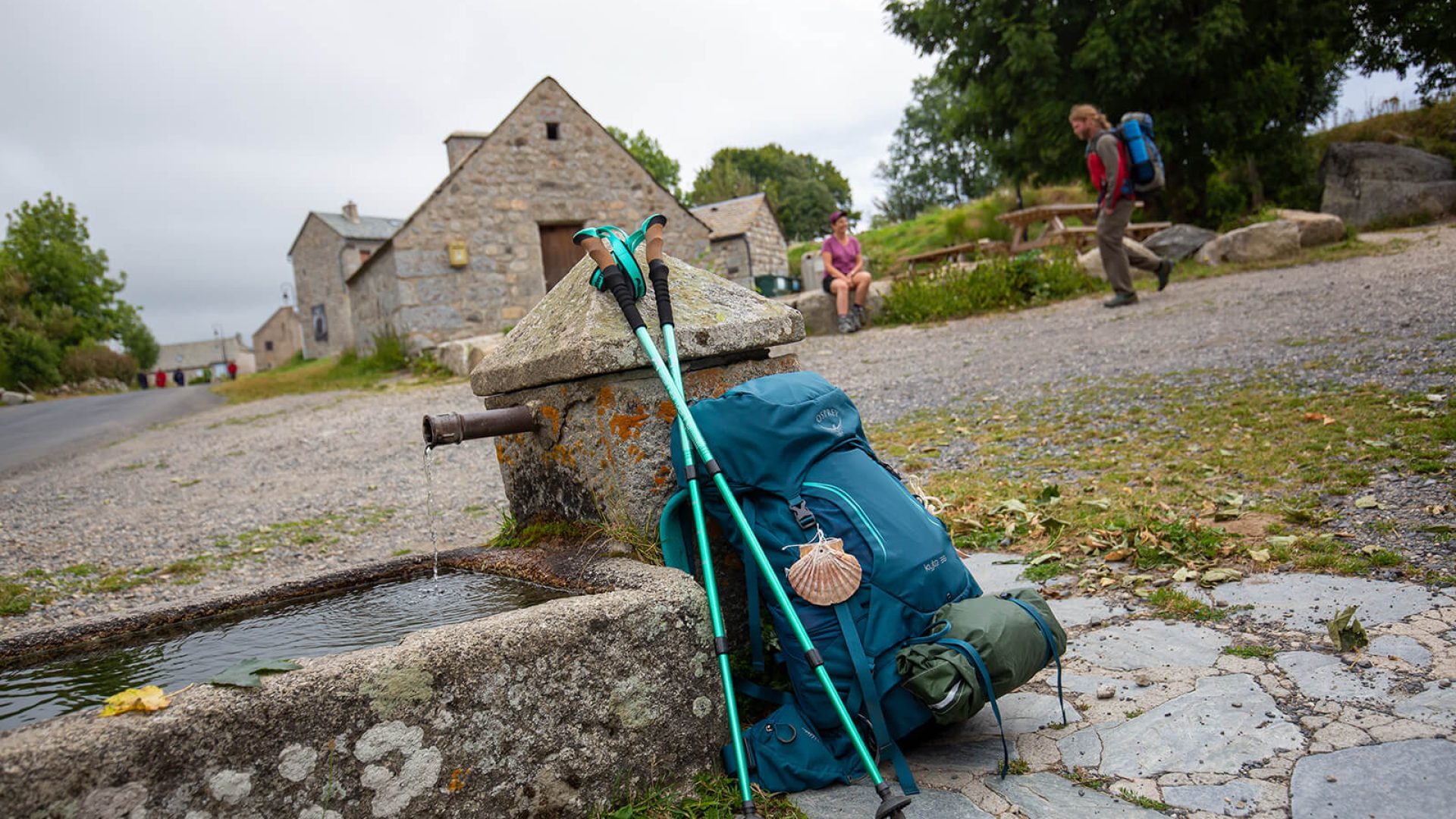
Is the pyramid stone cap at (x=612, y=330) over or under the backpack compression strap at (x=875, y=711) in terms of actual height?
over

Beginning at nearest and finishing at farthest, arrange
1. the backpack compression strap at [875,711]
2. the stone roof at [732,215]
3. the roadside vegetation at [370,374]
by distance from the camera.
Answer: the backpack compression strap at [875,711] → the roadside vegetation at [370,374] → the stone roof at [732,215]

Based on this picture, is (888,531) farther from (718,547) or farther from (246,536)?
(246,536)

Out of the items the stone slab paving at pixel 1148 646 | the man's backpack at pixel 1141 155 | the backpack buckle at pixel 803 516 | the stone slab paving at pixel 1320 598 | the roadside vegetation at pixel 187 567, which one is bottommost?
the stone slab paving at pixel 1148 646

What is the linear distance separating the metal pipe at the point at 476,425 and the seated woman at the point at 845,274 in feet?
31.2

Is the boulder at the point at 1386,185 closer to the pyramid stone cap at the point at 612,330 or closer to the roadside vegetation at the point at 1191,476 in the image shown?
the roadside vegetation at the point at 1191,476

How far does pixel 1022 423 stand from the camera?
19.3ft

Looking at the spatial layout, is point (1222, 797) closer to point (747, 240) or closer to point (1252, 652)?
point (1252, 652)

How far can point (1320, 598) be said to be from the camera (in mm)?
2738

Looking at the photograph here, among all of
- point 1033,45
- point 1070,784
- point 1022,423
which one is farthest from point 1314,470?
point 1033,45

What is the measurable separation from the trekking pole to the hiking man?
7516 mm

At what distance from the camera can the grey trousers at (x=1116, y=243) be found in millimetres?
9258

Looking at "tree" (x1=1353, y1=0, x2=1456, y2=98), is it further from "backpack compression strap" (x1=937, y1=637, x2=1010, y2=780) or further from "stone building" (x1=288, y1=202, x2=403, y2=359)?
"stone building" (x1=288, y1=202, x2=403, y2=359)

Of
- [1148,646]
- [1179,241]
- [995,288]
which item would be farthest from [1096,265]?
[1148,646]

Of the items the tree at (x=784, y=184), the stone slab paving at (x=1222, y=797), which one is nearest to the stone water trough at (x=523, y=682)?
the stone slab paving at (x=1222, y=797)
